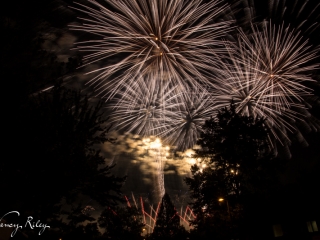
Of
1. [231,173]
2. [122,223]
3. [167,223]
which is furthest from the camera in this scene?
[122,223]

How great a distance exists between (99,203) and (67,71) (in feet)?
18.0

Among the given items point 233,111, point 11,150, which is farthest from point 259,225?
point 11,150

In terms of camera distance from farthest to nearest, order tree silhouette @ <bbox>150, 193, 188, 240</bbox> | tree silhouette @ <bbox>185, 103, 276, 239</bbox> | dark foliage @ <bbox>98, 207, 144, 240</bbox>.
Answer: dark foliage @ <bbox>98, 207, 144, 240</bbox> → tree silhouette @ <bbox>150, 193, 188, 240</bbox> → tree silhouette @ <bbox>185, 103, 276, 239</bbox>

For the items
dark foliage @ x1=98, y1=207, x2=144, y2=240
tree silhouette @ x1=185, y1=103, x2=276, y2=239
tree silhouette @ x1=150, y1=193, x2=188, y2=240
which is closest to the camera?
tree silhouette @ x1=185, y1=103, x2=276, y2=239

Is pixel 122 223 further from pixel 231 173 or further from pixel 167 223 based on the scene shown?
pixel 231 173

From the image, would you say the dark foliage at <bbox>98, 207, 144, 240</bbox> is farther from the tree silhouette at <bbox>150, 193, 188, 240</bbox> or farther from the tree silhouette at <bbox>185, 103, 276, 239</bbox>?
the tree silhouette at <bbox>185, 103, 276, 239</bbox>

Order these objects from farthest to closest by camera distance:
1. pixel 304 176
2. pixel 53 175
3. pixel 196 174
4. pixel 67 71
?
pixel 304 176 < pixel 196 174 < pixel 67 71 < pixel 53 175

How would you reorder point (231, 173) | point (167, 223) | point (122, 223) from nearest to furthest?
point (231, 173) < point (167, 223) < point (122, 223)

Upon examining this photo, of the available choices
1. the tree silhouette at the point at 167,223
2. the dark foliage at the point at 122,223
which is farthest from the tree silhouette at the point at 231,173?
the dark foliage at the point at 122,223

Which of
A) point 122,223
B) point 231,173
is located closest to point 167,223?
point 122,223

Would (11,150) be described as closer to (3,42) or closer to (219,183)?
(3,42)

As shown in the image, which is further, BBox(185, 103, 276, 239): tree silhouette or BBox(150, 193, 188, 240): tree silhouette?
BBox(150, 193, 188, 240): tree silhouette

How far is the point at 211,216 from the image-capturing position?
20953 millimetres

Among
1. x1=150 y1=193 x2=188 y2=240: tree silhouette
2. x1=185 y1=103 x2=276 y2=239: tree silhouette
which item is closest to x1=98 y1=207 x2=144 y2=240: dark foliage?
x1=150 y1=193 x2=188 y2=240: tree silhouette
